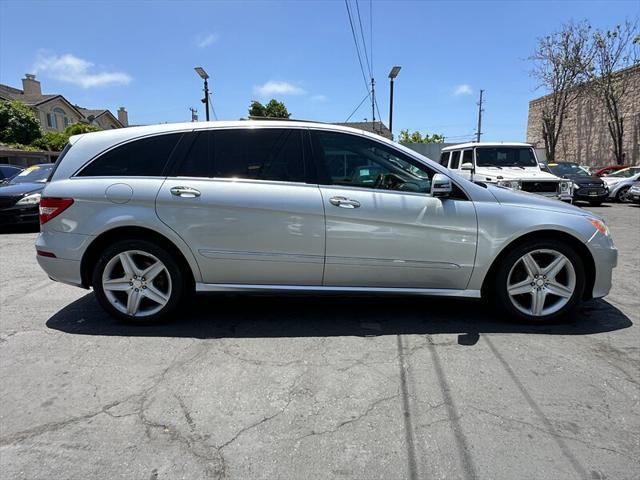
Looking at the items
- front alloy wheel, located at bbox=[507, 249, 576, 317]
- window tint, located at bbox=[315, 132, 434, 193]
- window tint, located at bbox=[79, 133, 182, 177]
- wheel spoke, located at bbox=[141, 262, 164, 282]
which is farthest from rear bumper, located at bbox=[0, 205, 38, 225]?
front alloy wheel, located at bbox=[507, 249, 576, 317]

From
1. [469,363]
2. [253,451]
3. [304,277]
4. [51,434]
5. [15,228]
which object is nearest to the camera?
Answer: [253,451]

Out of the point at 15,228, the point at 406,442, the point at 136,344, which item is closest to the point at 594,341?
the point at 406,442

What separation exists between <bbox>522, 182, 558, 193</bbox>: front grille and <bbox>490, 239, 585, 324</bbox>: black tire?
664cm

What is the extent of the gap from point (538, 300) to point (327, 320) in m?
1.91

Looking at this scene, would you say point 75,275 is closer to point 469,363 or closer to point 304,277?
point 304,277

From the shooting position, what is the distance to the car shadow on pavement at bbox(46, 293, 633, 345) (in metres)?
3.75

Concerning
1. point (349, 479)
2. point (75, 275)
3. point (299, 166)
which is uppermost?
point (299, 166)

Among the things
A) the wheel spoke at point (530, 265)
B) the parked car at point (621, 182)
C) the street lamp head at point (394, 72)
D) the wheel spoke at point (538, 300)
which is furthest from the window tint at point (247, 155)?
the parked car at point (621, 182)

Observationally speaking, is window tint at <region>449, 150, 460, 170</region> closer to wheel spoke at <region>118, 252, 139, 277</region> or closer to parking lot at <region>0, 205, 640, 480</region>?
parking lot at <region>0, 205, 640, 480</region>

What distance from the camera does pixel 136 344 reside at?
139 inches

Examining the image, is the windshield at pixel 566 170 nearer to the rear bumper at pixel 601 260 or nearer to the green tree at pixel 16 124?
the rear bumper at pixel 601 260

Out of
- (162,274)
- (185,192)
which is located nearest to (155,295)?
(162,274)

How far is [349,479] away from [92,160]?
3.39 metres

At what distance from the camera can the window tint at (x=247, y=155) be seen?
12.4 ft
